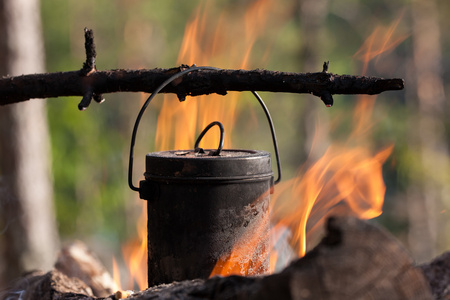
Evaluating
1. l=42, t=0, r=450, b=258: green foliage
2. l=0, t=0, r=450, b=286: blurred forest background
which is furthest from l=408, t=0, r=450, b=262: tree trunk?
l=42, t=0, r=450, b=258: green foliage

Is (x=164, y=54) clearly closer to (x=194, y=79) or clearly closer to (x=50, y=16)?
(x=50, y=16)

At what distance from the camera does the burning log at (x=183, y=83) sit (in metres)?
2.91

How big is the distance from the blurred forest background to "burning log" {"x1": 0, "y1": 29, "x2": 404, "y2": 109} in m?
9.99

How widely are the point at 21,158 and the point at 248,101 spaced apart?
1203cm

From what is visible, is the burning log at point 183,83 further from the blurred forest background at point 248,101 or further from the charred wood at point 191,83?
the blurred forest background at point 248,101

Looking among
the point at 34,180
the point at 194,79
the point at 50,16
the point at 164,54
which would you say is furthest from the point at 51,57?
the point at 194,79

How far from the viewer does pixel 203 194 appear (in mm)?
2828

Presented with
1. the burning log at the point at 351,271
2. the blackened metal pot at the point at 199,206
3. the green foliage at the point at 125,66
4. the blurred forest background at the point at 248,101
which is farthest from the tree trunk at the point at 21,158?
the green foliage at the point at 125,66

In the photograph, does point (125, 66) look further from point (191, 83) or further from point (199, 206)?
point (199, 206)

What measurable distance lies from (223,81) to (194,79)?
20cm

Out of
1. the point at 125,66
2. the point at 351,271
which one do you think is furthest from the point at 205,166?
the point at 125,66

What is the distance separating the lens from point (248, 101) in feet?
60.0

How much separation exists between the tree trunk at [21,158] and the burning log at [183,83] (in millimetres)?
3895

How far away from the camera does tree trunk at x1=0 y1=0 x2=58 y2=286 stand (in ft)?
22.6
